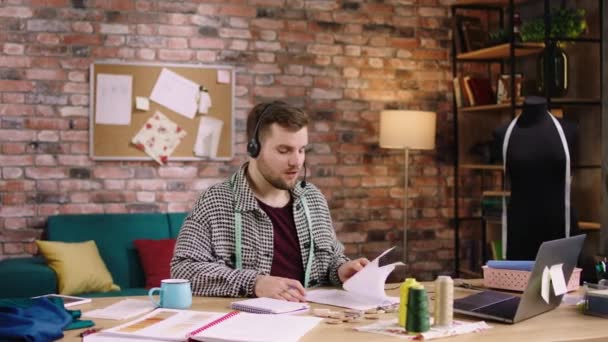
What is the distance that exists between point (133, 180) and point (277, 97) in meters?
1.10

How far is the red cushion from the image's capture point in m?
4.69

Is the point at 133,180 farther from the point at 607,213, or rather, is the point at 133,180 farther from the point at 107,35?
the point at 607,213

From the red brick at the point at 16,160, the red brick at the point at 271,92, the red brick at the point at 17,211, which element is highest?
the red brick at the point at 271,92

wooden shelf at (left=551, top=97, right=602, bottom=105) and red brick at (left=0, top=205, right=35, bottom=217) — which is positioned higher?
wooden shelf at (left=551, top=97, right=602, bottom=105)

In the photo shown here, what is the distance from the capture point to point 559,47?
16.2 feet

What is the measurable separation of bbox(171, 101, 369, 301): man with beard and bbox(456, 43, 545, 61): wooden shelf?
2.68m

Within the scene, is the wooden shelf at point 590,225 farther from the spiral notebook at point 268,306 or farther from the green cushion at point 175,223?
the spiral notebook at point 268,306

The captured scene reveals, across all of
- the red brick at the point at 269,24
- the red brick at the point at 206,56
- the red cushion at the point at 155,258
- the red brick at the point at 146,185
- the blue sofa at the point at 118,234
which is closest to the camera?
the red cushion at the point at 155,258

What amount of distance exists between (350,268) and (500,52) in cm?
317

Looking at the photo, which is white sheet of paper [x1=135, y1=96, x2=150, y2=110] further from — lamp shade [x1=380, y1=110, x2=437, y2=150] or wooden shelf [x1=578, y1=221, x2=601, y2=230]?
wooden shelf [x1=578, y1=221, x2=601, y2=230]

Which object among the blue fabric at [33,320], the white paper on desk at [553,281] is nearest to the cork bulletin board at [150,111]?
the blue fabric at [33,320]

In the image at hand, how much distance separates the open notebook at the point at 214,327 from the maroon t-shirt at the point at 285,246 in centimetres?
61

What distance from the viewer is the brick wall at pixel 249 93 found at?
4.94 m

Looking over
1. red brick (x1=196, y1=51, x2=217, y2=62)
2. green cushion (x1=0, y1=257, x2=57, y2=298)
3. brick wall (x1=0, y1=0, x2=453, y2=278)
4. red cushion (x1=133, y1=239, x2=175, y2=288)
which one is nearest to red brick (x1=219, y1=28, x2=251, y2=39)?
brick wall (x1=0, y1=0, x2=453, y2=278)
